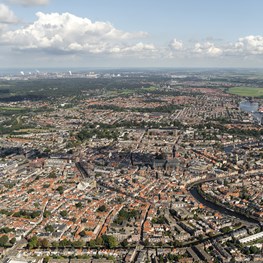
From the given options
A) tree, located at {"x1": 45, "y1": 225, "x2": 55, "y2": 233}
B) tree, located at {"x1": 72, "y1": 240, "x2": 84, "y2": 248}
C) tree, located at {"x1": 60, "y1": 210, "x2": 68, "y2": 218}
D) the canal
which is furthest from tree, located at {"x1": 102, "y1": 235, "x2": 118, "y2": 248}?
the canal

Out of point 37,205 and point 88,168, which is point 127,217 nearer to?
point 37,205

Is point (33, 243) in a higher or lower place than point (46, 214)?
higher

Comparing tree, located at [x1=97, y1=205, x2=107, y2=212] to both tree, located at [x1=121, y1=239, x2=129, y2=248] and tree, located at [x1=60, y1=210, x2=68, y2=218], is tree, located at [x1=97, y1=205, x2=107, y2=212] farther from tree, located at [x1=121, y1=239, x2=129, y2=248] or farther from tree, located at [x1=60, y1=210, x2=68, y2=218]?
tree, located at [x1=121, y1=239, x2=129, y2=248]

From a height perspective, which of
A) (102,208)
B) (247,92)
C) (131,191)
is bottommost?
(247,92)

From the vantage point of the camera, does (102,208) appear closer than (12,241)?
No

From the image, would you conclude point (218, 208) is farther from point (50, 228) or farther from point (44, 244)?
point (44, 244)

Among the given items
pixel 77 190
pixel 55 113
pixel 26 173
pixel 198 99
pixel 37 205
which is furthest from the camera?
pixel 198 99

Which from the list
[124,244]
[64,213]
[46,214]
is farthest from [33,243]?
[124,244]

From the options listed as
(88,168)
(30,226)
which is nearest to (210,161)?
(88,168)
